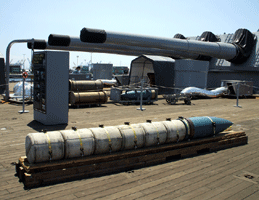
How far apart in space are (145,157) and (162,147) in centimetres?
81

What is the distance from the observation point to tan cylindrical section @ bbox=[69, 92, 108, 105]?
64.5ft

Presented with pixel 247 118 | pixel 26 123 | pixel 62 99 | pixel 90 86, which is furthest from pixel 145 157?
pixel 90 86

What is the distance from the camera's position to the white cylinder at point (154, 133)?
882cm

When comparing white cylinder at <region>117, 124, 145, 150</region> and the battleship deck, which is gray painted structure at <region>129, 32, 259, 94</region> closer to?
the battleship deck

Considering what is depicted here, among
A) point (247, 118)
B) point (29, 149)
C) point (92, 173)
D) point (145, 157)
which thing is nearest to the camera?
point (29, 149)

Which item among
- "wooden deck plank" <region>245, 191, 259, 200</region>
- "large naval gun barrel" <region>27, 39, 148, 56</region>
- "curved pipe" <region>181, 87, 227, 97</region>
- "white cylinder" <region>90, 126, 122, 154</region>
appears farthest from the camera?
"curved pipe" <region>181, 87, 227, 97</region>

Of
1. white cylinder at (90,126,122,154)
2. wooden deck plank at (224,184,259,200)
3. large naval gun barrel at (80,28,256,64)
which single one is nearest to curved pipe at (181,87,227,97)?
large naval gun barrel at (80,28,256,64)

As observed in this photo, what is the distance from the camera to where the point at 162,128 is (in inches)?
362

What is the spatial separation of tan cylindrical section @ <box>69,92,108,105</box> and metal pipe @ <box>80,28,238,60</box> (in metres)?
4.52

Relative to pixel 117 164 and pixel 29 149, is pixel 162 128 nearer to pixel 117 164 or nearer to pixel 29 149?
pixel 117 164

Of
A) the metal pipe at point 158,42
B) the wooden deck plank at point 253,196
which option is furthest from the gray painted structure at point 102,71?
the wooden deck plank at point 253,196

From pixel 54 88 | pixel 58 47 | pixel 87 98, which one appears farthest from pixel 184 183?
pixel 58 47

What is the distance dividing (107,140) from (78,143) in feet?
3.00

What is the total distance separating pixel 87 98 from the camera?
20.1 m
